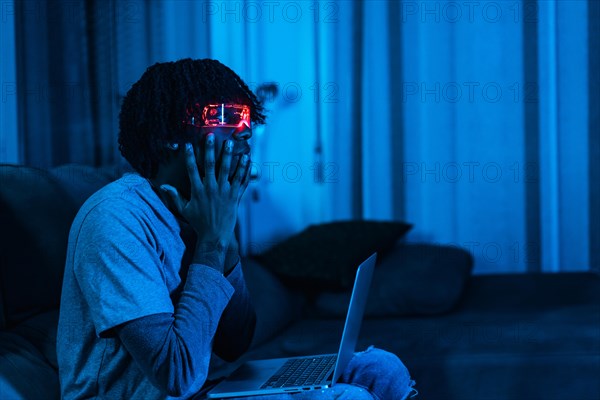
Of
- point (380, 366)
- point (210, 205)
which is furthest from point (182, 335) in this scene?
point (380, 366)

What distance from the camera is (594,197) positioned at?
9.59 feet

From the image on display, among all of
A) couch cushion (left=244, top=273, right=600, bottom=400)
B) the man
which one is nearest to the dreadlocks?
the man

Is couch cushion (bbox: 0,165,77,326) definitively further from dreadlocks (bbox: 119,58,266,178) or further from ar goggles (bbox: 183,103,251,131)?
ar goggles (bbox: 183,103,251,131)

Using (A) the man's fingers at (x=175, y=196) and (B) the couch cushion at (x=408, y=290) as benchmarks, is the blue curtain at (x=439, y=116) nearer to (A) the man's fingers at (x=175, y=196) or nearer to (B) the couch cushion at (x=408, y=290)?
(B) the couch cushion at (x=408, y=290)

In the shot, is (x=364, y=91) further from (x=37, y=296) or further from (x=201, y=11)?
(x=37, y=296)

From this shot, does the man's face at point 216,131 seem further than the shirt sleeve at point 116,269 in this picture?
Yes

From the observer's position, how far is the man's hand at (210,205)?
1.14m

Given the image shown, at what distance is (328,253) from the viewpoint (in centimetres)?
229

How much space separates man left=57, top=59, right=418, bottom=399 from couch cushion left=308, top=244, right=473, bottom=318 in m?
0.81

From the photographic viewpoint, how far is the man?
1015mm

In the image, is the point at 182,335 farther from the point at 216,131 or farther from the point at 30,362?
the point at 30,362

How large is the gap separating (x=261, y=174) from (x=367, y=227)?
68cm

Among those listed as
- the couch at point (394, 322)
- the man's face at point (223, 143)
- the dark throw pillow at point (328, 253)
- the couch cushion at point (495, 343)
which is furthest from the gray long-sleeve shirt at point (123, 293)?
the dark throw pillow at point (328, 253)

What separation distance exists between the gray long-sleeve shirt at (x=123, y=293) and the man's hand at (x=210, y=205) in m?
0.03
